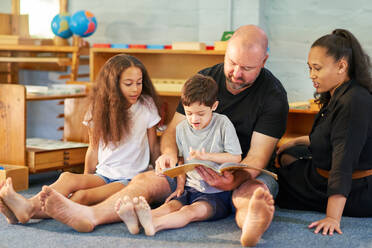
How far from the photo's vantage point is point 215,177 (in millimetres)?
2283

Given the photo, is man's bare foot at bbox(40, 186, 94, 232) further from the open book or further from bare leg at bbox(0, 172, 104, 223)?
the open book

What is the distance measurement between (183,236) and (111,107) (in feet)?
2.50

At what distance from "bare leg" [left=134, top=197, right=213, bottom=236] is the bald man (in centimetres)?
5

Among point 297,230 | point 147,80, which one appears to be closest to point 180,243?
point 297,230

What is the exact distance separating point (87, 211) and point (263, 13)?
2.26 meters

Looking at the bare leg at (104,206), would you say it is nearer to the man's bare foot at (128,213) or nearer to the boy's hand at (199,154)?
the man's bare foot at (128,213)

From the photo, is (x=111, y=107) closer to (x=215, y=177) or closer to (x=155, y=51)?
(x=215, y=177)

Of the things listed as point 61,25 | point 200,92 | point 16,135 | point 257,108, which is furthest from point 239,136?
point 61,25

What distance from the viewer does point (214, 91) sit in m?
2.31

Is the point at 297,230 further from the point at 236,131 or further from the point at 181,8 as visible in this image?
the point at 181,8

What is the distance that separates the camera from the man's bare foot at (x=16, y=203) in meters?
2.14

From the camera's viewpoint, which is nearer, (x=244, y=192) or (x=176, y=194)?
(x=244, y=192)

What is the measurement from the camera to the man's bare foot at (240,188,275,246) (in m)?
1.90

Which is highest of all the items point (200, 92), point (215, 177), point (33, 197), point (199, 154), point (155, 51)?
point (155, 51)
